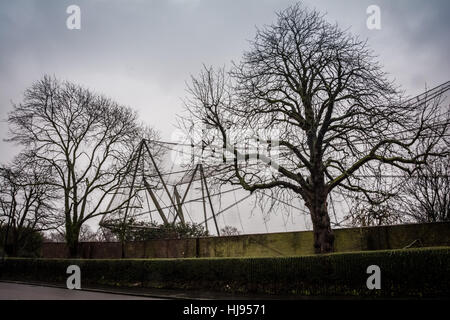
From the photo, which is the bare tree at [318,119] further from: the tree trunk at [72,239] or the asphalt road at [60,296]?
the tree trunk at [72,239]

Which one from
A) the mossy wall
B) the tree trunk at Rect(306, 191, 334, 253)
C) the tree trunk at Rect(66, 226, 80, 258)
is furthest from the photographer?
the tree trunk at Rect(66, 226, 80, 258)

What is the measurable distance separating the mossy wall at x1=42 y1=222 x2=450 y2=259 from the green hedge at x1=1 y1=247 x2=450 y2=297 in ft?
12.3

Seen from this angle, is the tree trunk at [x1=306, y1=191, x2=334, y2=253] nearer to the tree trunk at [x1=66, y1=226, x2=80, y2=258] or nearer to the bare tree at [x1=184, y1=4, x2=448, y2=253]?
the bare tree at [x1=184, y1=4, x2=448, y2=253]

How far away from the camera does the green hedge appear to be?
9367mm

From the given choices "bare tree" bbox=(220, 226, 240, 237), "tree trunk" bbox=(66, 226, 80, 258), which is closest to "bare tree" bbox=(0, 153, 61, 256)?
"tree trunk" bbox=(66, 226, 80, 258)

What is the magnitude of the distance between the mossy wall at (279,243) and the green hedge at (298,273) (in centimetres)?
376

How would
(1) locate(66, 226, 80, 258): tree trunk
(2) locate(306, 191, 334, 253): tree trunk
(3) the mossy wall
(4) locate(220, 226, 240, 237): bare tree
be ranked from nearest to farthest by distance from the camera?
(2) locate(306, 191, 334, 253): tree trunk, (3) the mossy wall, (1) locate(66, 226, 80, 258): tree trunk, (4) locate(220, 226, 240, 237): bare tree

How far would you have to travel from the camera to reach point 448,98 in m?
14.8

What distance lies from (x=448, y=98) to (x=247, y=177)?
9.64m

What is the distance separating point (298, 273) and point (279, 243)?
5197 millimetres

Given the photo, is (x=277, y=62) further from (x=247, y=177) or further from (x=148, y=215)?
(x=148, y=215)

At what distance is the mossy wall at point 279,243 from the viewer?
13.5m

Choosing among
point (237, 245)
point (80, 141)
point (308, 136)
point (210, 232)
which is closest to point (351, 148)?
point (308, 136)

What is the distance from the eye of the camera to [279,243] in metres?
16.8
